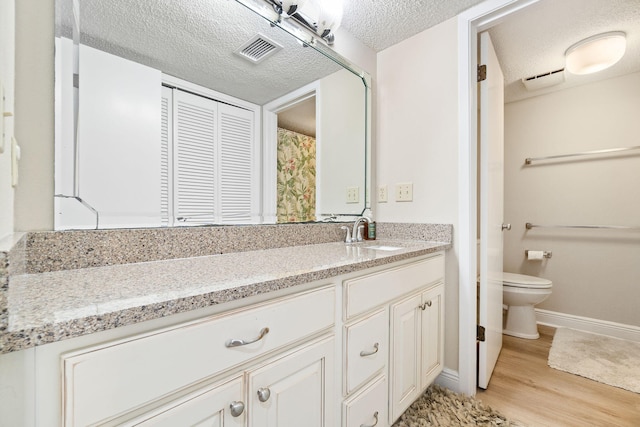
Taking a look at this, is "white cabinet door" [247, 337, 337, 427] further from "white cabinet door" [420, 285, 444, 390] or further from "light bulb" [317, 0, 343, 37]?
"light bulb" [317, 0, 343, 37]

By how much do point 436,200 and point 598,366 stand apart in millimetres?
1508

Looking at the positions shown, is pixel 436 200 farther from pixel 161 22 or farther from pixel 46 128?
pixel 46 128

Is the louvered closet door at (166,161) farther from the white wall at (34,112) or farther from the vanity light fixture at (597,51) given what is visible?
the vanity light fixture at (597,51)

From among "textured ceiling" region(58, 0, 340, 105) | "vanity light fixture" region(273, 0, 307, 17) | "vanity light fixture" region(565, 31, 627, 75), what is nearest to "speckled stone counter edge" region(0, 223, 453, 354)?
"textured ceiling" region(58, 0, 340, 105)

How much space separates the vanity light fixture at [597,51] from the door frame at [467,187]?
814 mm

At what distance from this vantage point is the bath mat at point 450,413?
1.31 meters

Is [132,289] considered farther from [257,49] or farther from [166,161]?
[257,49]

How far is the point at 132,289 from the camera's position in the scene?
60cm

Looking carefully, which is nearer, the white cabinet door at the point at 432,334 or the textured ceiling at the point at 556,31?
the white cabinet door at the point at 432,334

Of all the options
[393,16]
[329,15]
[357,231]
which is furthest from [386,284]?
[393,16]

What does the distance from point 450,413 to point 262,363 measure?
→ 1.19 metres

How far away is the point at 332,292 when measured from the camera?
89cm

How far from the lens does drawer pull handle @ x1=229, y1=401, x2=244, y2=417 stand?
634mm

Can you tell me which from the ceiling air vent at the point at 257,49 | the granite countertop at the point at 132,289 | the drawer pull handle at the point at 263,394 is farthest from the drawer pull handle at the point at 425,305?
the ceiling air vent at the point at 257,49
